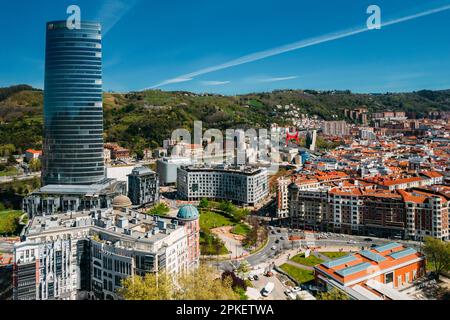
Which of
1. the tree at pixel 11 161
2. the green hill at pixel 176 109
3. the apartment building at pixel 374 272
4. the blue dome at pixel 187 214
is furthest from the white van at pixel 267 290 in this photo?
the green hill at pixel 176 109

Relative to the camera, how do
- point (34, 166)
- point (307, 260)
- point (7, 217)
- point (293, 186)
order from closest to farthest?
point (307, 260) < point (293, 186) < point (7, 217) < point (34, 166)

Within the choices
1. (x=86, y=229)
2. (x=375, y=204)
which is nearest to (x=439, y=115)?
(x=375, y=204)

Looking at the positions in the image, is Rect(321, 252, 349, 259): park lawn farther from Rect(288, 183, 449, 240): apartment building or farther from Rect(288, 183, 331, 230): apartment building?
Rect(288, 183, 331, 230): apartment building

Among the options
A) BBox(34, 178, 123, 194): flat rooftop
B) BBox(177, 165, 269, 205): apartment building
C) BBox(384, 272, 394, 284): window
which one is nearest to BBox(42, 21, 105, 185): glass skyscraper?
BBox(34, 178, 123, 194): flat rooftop

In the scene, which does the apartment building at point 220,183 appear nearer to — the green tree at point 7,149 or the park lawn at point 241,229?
the park lawn at point 241,229

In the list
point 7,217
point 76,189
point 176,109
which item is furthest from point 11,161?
point 176,109

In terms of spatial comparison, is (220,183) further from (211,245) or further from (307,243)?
(211,245)
